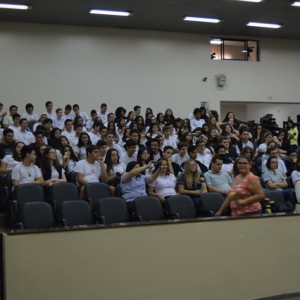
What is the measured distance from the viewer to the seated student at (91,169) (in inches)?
295

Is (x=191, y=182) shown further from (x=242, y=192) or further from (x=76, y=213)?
(x=242, y=192)

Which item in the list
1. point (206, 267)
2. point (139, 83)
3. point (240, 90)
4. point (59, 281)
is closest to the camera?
point (59, 281)

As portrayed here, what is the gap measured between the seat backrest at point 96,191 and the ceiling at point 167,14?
6492mm

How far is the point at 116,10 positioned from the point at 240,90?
199 inches

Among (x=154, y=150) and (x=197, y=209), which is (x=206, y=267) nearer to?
(x=197, y=209)

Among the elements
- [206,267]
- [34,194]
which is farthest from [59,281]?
[34,194]

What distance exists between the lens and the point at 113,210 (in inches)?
249

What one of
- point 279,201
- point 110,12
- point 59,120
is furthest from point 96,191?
point 110,12

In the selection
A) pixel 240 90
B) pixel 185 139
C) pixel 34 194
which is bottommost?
pixel 34 194

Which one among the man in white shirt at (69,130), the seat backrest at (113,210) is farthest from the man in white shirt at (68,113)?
the seat backrest at (113,210)

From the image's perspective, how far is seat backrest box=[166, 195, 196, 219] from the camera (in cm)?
679

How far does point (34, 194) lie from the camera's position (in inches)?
261

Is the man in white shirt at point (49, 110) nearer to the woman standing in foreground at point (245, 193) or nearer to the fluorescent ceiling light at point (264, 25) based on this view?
the fluorescent ceiling light at point (264, 25)

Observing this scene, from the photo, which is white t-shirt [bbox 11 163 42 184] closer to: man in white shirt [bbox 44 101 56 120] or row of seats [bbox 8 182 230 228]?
row of seats [bbox 8 182 230 228]
